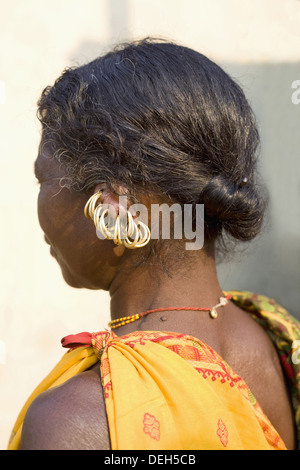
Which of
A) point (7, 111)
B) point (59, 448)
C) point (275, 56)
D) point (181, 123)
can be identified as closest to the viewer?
point (59, 448)

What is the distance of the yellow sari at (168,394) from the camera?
989mm

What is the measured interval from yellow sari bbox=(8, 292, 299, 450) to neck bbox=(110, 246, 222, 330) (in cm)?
12

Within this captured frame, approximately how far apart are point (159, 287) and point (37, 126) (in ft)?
5.44

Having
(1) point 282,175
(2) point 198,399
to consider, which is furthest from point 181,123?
(1) point 282,175

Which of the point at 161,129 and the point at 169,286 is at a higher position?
the point at 161,129

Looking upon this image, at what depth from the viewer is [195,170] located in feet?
4.09

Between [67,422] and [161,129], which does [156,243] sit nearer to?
[161,129]

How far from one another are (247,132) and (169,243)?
1.14ft

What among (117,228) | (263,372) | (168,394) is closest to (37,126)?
(117,228)

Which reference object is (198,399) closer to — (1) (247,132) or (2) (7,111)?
(1) (247,132)

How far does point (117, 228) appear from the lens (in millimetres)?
1191

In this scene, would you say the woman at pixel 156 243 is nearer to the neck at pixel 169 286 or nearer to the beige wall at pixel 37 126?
the neck at pixel 169 286

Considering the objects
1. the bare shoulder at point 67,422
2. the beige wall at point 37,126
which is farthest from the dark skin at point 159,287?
the beige wall at point 37,126

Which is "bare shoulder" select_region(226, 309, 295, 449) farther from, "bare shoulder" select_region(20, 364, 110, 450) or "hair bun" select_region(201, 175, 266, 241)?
"bare shoulder" select_region(20, 364, 110, 450)
